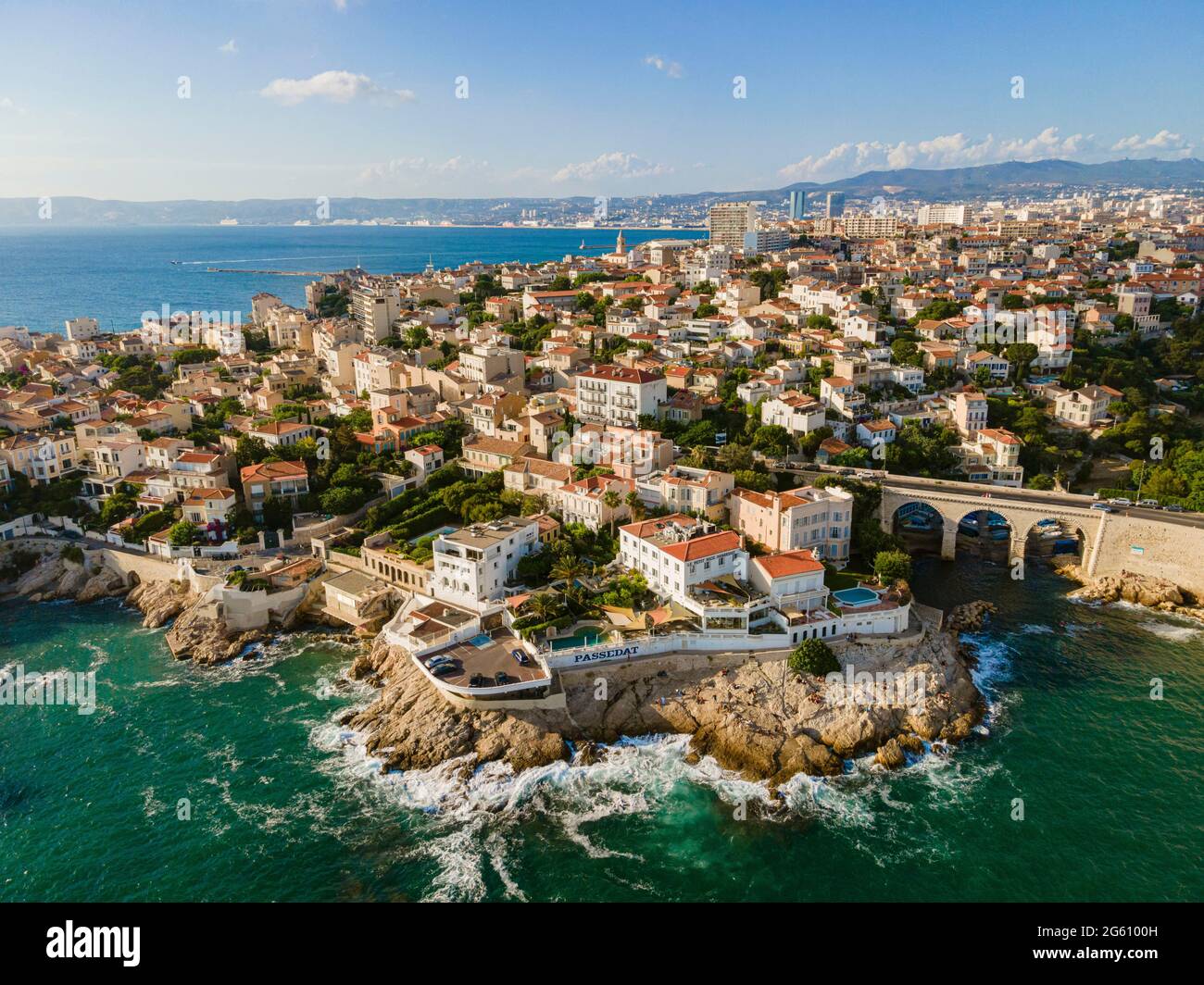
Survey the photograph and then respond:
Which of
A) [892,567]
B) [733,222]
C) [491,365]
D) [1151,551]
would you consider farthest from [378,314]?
[733,222]

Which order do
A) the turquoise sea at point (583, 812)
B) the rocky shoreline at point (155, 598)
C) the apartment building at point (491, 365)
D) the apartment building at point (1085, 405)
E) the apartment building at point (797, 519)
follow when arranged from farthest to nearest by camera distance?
the apartment building at point (491, 365), the apartment building at point (1085, 405), the apartment building at point (797, 519), the rocky shoreline at point (155, 598), the turquoise sea at point (583, 812)

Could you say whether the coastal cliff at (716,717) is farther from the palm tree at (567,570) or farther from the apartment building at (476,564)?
the palm tree at (567,570)

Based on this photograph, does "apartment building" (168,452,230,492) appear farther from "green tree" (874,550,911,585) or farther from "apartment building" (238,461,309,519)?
"green tree" (874,550,911,585)

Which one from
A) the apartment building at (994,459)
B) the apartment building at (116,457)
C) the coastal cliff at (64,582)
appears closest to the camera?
the coastal cliff at (64,582)

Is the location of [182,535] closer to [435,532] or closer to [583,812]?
[435,532]

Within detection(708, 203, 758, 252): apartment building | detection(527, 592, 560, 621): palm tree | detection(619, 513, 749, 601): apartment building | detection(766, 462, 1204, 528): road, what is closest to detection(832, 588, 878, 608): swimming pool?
detection(619, 513, 749, 601): apartment building

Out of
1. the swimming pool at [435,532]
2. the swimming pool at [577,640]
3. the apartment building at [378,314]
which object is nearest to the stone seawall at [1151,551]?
the swimming pool at [577,640]
